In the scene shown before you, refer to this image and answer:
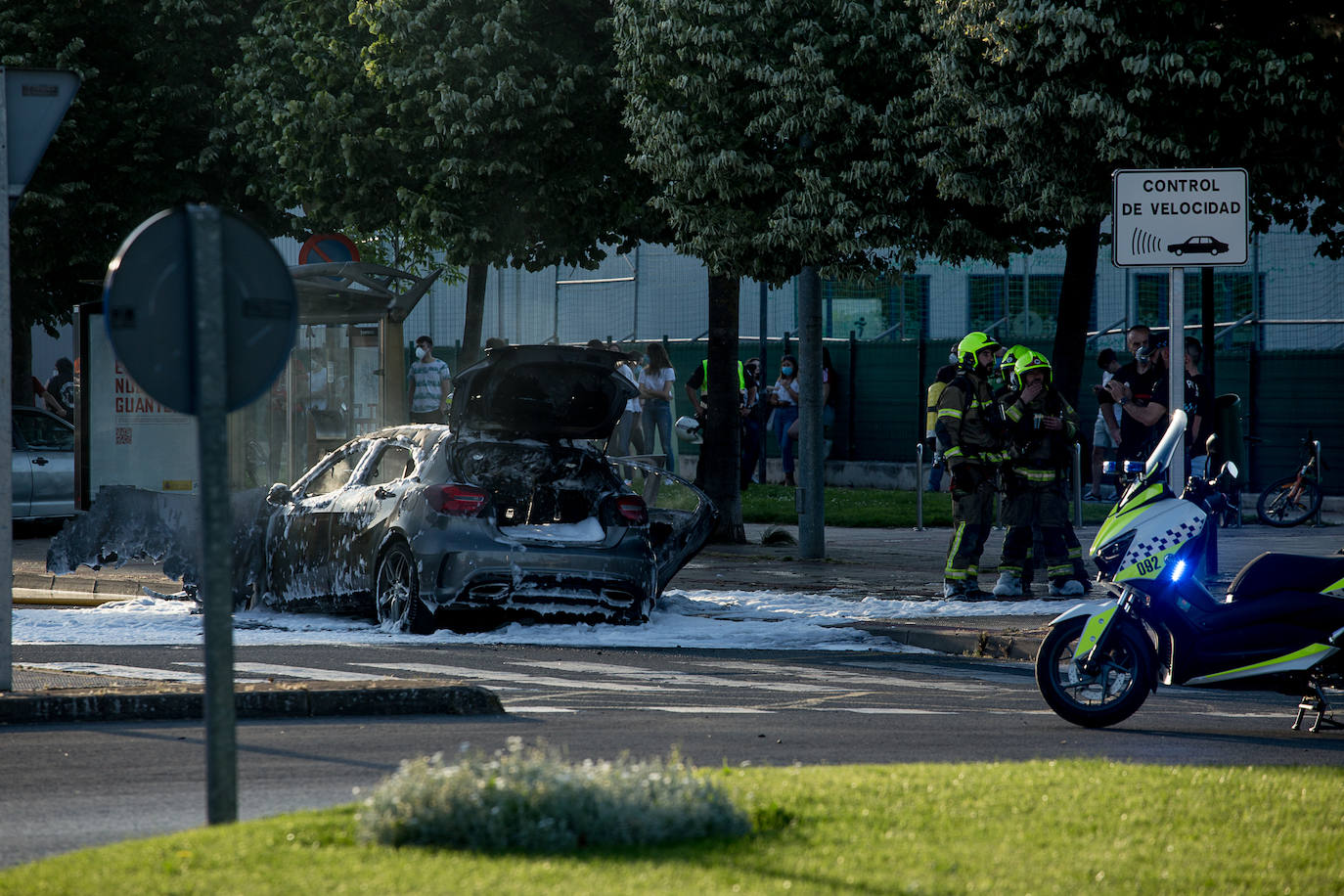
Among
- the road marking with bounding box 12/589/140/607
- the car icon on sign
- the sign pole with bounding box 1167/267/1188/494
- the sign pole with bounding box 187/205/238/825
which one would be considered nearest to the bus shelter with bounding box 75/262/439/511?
the road marking with bounding box 12/589/140/607

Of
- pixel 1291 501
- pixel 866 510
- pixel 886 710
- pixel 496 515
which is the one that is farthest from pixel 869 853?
pixel 866 510

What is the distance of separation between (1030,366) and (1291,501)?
27.6 ft

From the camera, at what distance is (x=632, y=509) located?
12.7 metres

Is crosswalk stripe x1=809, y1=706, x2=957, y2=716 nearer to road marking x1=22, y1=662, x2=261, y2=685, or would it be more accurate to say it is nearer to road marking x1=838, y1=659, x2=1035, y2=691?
road marking x1=838, y1=659, x2=1035, y2=691

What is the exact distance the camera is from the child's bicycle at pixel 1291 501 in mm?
20781

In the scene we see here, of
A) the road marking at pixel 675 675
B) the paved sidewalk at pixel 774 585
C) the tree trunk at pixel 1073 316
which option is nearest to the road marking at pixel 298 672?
the paved sidewalk at pixel 774 585

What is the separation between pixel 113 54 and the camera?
78.7 feet

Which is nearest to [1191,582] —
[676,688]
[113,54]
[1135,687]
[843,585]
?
[1135,687]

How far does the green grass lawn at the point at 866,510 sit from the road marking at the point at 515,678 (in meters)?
10.9

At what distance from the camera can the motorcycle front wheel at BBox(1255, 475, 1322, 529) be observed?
20797 mm

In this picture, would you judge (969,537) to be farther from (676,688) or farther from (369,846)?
(369,846)

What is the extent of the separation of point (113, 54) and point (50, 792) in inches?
744

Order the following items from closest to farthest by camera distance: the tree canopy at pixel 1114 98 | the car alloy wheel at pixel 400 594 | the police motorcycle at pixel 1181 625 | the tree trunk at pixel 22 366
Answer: the police motorcycle at pixel 1181 625, the car alloy wheel at pixel 400 594, the tree canopy at pixel 1114 98, the tree trunk at pixel 22 366

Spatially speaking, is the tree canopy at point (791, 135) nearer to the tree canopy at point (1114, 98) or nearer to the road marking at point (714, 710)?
the tree canopy at point (1114, 98)
